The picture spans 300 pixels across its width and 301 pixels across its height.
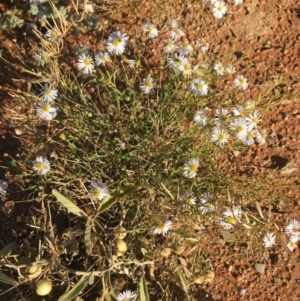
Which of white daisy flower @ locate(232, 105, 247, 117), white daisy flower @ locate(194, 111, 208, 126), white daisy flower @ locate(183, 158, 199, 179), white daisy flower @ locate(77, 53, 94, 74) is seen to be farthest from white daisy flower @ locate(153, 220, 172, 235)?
white daisy flower @ locate(77, 53, 94, 74)

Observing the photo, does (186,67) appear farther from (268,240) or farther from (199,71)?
(268,240)

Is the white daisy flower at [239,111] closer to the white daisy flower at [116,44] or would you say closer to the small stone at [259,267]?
the white daisy flower at [116,44]

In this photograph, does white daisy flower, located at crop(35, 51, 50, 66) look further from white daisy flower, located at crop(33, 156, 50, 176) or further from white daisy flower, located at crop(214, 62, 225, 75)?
white daisy flower, located at crop(214, 62, 225, 75)

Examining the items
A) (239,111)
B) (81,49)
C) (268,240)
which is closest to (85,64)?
(81,49)

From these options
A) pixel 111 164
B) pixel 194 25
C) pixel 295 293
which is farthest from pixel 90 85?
pixel 295 293

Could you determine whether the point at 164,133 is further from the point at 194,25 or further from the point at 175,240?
the point at 194,25

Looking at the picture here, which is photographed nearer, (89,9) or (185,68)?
(185,68)

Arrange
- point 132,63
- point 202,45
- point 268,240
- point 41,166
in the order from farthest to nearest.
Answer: point 202,45
point 132,63
point 268,240
point 41,166
